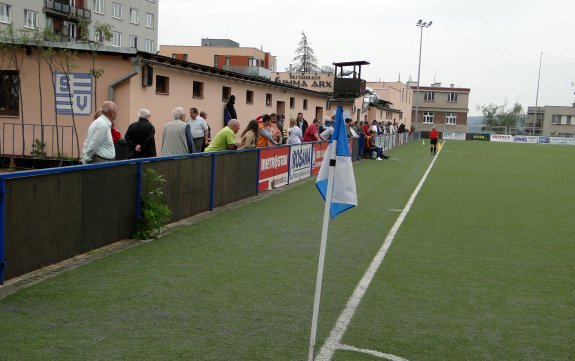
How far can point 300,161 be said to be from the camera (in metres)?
17.7

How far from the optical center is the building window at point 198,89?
793 inches

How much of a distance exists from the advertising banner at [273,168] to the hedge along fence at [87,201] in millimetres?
1864

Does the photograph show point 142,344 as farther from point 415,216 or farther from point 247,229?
point 415,216

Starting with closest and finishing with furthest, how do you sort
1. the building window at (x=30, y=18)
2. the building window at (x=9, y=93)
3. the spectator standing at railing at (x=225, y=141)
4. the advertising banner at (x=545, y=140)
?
1. the spectator standing at railing at (x=225, y=141)
2. the building window at (x=9, y=93)
3. the building window at (x=30, y=18)
4. the advertising banner at (x=545, y=140)

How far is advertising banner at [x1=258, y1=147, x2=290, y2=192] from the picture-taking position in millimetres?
14336

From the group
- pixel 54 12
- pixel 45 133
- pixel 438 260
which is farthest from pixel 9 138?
pixel 54 12

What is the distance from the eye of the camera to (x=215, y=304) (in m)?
5.85

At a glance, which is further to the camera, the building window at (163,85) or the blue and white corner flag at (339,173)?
the building window at (163,85)

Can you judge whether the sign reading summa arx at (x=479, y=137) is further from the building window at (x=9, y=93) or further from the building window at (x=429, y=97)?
the building window at (x=9, y=93)

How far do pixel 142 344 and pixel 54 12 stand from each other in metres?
53.2

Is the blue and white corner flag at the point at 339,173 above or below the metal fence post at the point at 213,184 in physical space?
above

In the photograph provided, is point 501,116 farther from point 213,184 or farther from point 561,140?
point 213,184

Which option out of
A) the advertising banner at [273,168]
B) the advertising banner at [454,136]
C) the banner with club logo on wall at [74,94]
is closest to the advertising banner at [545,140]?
the advertising banner at [454,136]

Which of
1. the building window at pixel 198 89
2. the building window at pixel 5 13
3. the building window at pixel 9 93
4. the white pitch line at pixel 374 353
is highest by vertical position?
the building window at pixel 5 13
